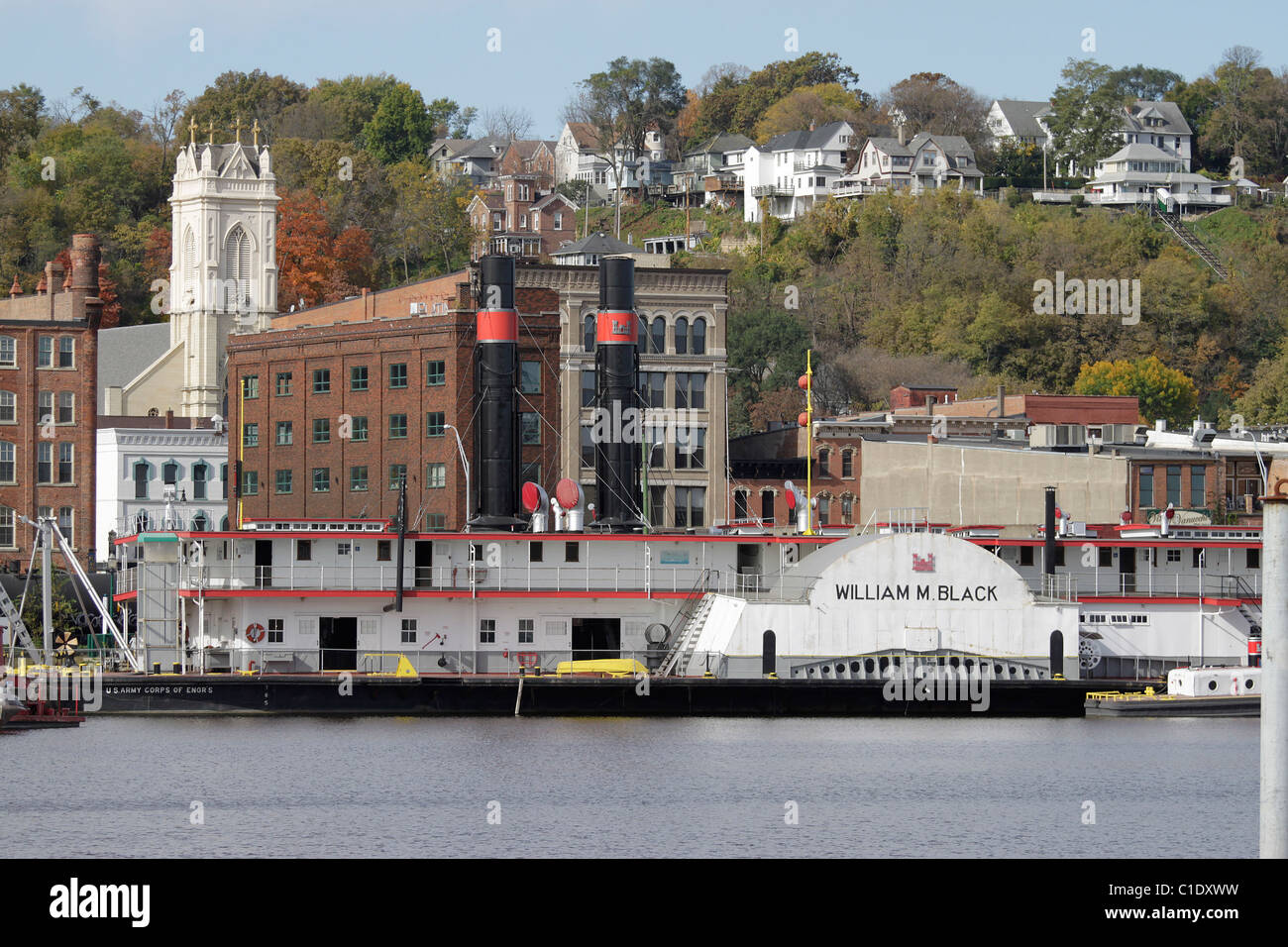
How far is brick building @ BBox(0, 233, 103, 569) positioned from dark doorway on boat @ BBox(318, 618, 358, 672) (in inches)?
1450

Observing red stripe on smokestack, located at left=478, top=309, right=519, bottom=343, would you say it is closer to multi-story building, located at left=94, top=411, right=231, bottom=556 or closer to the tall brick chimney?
multi-story building, located at left=94, top=411, right=231, bottom=556

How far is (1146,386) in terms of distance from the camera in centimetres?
14200

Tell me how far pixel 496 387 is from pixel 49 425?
36203 millimetres

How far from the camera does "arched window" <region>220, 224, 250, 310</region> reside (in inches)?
5669

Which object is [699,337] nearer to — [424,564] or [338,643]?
[424,564]

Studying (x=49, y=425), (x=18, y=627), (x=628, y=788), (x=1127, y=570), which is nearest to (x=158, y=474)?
(x=49, y=425)

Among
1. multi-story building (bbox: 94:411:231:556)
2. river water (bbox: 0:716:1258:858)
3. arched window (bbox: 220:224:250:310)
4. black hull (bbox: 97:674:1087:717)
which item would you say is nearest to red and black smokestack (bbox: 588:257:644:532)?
black hull (bbox: 97:674:1087:717)

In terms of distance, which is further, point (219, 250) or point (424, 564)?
point (219, 250)

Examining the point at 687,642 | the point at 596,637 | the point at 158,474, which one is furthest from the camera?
the point at 158,474

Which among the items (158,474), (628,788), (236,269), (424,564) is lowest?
(628,788)

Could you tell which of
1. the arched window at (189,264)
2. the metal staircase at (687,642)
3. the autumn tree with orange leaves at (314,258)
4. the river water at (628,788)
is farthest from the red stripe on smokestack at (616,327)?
the autumn tree with orange leaves at (314,258)

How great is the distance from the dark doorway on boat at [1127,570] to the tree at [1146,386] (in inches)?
2554
